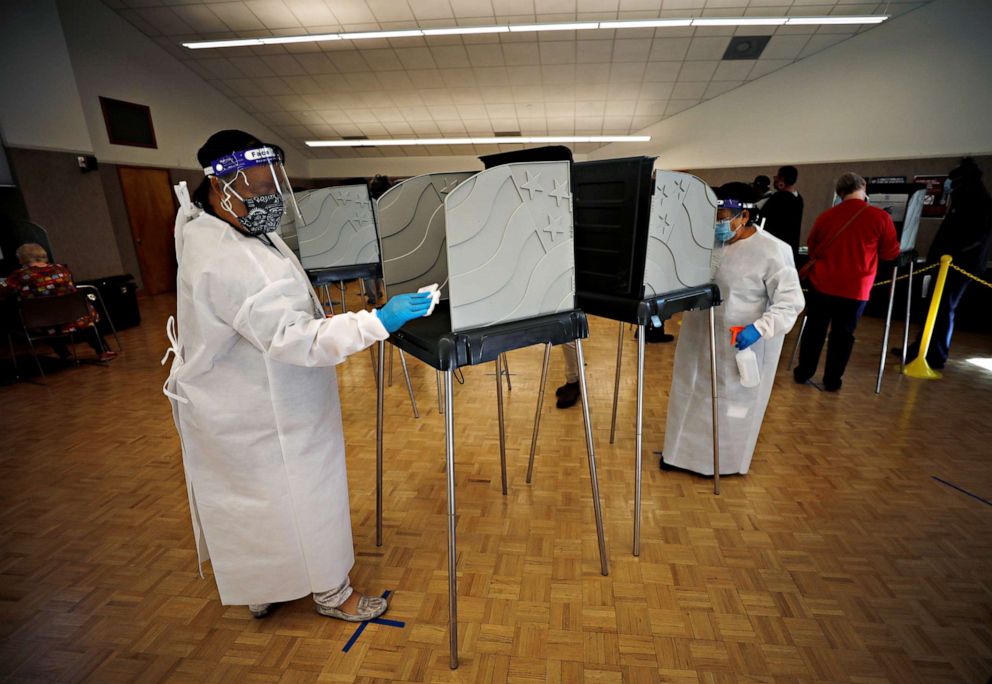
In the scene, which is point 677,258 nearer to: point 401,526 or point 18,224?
point 401,526

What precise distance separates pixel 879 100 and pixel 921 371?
188 inches

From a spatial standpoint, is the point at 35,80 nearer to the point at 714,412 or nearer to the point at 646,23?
the point at 646,23

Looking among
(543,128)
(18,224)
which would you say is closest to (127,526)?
(18,224)

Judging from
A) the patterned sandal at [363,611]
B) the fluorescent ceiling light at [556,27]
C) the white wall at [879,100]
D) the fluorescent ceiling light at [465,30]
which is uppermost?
the fluorescent ceiling light at [465,30]

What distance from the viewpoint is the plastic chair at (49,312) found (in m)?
3.38

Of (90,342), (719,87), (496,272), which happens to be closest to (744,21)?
(719,87)

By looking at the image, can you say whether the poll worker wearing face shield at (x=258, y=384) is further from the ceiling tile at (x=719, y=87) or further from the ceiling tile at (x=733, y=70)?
the ceiling tile at (x=719, y=87)

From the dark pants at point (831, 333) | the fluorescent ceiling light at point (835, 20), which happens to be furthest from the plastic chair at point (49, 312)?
the fluorescent ceiling light at point (835, 20)

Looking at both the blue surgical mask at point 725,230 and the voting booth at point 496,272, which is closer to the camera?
the voting booth at point 496,272

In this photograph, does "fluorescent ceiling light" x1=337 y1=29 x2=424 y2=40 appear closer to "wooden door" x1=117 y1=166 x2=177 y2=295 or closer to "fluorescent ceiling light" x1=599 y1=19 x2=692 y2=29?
"fluorescent ceiling light" x1=599 y1=19 x2=692 y2=29

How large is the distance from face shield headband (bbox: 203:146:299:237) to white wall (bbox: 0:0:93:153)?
18.7 feet

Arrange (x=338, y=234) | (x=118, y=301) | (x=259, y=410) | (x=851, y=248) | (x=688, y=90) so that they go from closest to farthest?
1. (x=259, y=410)
2. (x=851, y=248)
3. (x=338, y=234)
4. (x=118, y=301)
5. (x=688, y=90)

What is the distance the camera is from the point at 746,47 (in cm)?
641

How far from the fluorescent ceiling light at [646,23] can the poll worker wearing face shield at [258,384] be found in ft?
20.3
